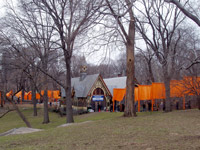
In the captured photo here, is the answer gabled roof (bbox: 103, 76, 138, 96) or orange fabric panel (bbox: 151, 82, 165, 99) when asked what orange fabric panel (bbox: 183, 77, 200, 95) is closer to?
orange fabric panel (bbox: 151, 82, 165, 99)

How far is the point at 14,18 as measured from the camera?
66.2ft

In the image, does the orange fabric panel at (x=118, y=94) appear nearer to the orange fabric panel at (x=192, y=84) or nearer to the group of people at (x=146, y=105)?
the group of people at (x=146, y=105)

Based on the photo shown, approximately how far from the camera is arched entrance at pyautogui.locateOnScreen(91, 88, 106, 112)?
35062mm

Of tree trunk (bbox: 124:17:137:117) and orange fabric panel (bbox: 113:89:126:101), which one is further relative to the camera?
orange fabric panel (bbox: 113:89:126:101)

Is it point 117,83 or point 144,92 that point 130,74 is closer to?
point 144,92

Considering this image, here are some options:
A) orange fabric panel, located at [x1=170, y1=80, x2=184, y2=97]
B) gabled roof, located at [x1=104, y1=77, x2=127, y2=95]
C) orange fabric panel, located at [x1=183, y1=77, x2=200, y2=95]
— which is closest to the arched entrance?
gabled roof, located at [x1=104, y1=77, x2=127, y2=95]

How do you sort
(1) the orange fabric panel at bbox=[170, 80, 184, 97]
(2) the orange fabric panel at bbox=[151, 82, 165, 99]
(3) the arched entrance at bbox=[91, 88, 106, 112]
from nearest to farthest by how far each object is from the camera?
(1) the orange fabric panel at bbox=[170, 80, 184, 97] → (2) the orange fabric panel at bbox=[151, 82, 165, 99] → (3) the arched entrance at bbox=[91, 88, 106, 112]

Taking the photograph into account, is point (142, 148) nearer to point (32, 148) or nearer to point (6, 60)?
point (32, 148)

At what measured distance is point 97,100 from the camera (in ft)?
115

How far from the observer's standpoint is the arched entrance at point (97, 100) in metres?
35.1

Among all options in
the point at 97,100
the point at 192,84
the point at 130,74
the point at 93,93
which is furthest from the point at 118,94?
the point at 192,84

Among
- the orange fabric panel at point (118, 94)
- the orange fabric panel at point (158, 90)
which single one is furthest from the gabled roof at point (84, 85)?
the orange fabric panel at point (158, 90)

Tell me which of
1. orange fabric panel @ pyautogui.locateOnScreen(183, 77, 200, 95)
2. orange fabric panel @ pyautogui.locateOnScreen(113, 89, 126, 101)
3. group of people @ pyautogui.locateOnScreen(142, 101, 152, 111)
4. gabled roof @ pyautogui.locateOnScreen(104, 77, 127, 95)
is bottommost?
group of people @ pyautogui.locateOnScreen(142, 101, 152, 111)

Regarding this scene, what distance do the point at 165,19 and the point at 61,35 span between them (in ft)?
34.4
